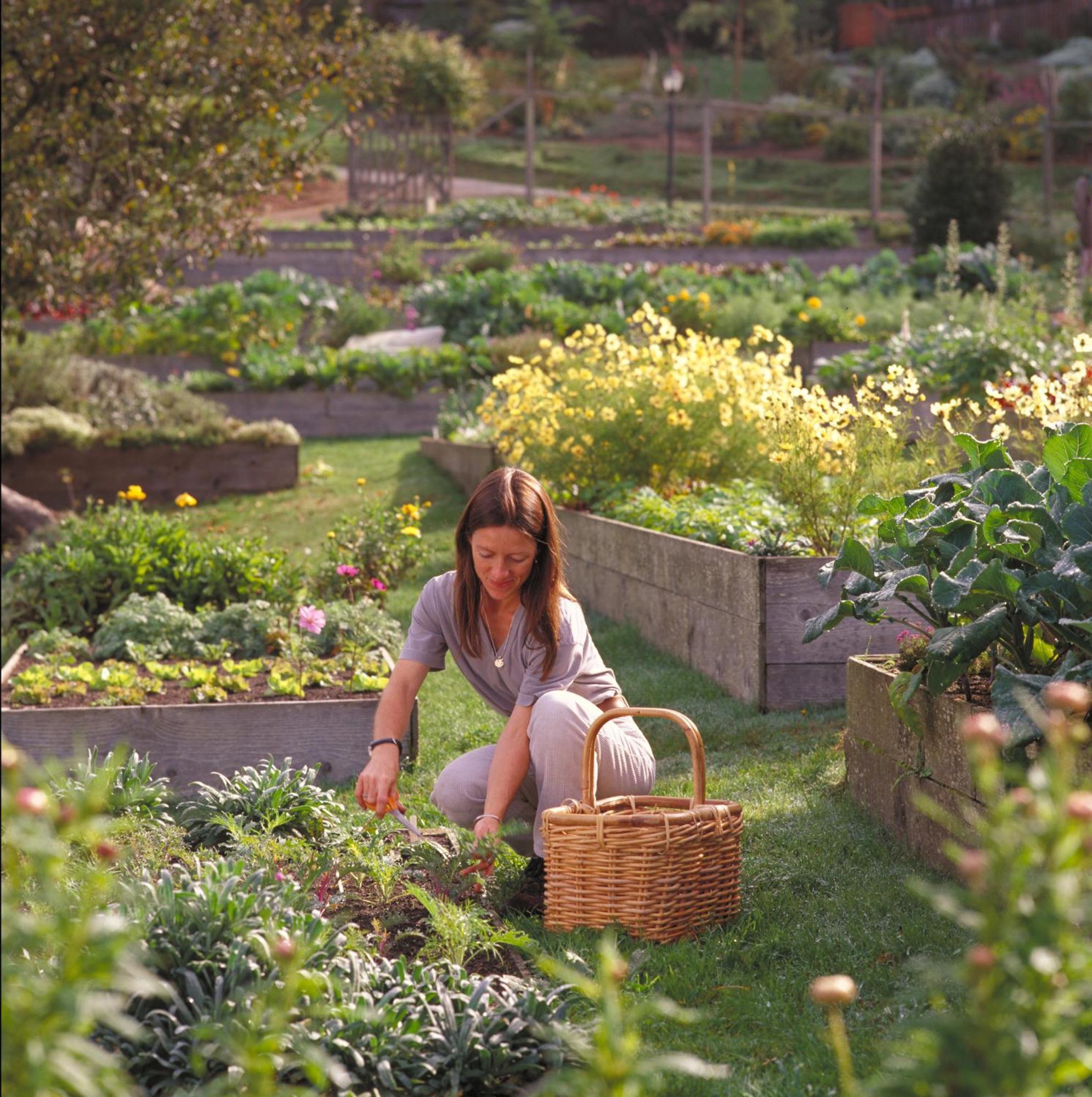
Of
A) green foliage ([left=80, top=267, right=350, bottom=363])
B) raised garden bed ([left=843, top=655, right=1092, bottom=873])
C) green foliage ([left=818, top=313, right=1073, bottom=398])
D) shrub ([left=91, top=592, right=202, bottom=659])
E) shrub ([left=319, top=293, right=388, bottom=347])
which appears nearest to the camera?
raised garden bed ([left=843, top=655, right=1092, bottom=873])

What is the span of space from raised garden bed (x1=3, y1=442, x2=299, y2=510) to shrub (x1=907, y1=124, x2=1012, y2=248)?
10.5 meters

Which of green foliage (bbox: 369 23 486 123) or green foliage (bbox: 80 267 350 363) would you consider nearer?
green foliage (bbox: 80 267 350 363)

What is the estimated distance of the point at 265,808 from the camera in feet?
12.2

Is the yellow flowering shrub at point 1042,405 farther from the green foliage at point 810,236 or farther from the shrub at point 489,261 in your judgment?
the green foliage at point 810,236

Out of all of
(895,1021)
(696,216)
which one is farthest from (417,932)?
(696,216)

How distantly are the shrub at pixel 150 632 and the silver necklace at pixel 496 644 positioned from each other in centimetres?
229

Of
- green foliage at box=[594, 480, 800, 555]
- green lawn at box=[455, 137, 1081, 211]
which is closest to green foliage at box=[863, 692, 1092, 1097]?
green foliage at box=[594, 480, 800, 555]

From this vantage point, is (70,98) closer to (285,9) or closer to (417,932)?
(285,9)

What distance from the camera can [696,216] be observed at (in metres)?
22.6

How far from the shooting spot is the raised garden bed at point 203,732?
490 cm

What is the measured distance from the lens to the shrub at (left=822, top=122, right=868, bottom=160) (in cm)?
2997

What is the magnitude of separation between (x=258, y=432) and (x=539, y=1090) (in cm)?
940

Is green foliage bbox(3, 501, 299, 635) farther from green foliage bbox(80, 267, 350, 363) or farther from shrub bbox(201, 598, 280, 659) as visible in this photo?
green foliage bbox(80, 267, 350, 363)

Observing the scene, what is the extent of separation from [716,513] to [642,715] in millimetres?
2667
